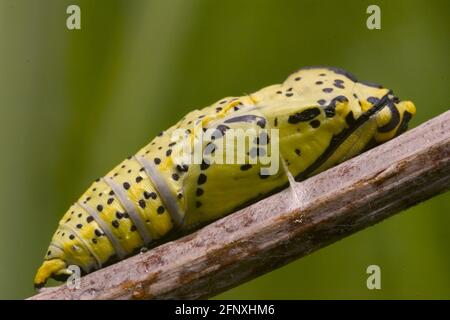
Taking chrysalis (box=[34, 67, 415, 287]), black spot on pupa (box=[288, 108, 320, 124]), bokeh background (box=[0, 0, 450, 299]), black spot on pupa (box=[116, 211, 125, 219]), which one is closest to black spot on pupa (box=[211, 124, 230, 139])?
chrysalis (box=[34, 67, 415, 287])

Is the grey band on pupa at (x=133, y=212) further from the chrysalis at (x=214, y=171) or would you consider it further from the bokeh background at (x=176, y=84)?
the bokeh background at (x=176, y=84)

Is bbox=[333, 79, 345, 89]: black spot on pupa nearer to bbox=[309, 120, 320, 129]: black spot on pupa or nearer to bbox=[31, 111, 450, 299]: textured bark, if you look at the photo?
bbox=[309, 120, 320, 129]: black spot on pupa

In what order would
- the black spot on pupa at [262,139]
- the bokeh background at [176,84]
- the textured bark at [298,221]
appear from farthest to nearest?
1. the bokeh background at [176,84]
2. the black spot on pupa at [262,139]
3. the textured bark at [298,221]

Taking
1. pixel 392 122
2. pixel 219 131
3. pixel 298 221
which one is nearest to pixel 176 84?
pixel 219 131

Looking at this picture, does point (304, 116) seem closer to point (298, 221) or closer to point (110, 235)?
point (298, 221)

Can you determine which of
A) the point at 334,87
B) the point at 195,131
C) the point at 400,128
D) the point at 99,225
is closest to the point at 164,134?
the point at 195,131

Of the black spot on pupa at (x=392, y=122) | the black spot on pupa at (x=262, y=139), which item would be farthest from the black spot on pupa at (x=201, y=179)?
the black spot on pupa at (x=392, y=122)
